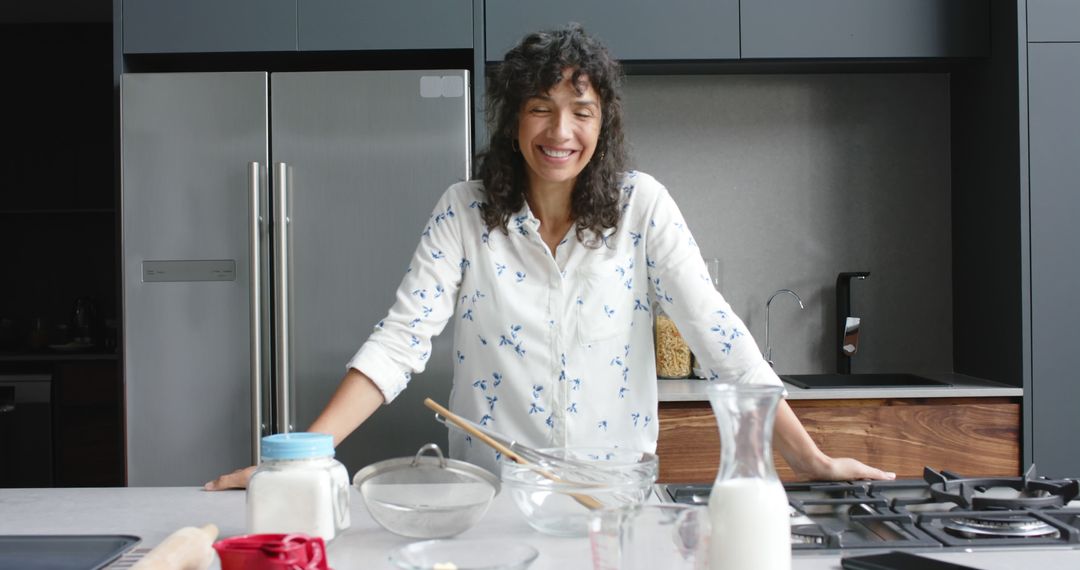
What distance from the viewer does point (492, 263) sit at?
5.76 feet

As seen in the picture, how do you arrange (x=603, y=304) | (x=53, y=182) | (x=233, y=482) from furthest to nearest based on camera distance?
1. (x=53, y=182)
2. (x=603, y=304)
3. (x=233, y=482)

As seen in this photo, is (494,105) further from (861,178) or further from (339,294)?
(861,178)

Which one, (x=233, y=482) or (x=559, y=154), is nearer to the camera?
(x=233, y=482)

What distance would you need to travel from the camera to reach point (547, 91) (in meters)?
1.64

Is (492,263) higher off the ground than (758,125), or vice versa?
(758,125)

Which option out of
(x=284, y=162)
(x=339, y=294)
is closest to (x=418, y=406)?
(x=339, y=294)

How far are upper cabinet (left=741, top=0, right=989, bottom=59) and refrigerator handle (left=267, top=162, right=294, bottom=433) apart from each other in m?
1.34

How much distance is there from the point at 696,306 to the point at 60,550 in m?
1.03

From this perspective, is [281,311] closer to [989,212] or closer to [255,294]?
[255,294]

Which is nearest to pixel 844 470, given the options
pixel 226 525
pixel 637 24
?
pixel 226 525

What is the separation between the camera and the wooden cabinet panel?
2.47 m

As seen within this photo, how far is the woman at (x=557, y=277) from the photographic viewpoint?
1.66m

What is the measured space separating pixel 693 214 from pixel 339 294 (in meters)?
1.19

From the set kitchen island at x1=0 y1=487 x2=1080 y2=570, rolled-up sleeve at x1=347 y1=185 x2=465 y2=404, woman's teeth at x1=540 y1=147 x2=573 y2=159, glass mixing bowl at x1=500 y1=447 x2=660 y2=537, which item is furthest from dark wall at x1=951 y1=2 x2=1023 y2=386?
glass mixing bowl at x1=500 y1=447 x2=660 y2=537
